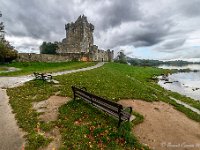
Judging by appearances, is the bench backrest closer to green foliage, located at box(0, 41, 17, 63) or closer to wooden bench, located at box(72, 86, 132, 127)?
wooden bench, located at box(72, 86, 132, 127)

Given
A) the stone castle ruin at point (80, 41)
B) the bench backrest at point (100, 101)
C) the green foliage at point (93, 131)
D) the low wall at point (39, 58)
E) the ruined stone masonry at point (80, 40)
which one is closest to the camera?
the green foliage at point (93, 131)

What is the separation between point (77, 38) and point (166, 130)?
8736 centimetres

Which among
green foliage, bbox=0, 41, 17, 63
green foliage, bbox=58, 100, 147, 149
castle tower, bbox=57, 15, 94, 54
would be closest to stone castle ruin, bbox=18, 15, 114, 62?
castle tower, bbox=57, 15, 94, 54

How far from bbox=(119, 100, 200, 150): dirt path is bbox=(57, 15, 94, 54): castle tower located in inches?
3177

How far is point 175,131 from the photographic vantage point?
12.3 m

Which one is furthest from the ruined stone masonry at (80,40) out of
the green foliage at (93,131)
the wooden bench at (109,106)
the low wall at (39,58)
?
the green foliage at (93,131)

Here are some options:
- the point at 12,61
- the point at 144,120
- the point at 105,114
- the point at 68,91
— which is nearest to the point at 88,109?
the point at 105,114

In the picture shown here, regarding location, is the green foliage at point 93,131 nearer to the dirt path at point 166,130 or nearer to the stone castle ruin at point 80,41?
the dirt path at point 166,130

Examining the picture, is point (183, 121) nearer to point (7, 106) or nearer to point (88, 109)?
point (88, 109)

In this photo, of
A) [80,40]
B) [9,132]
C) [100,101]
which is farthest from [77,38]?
[9,132]

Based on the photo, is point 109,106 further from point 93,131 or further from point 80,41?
point 80,41

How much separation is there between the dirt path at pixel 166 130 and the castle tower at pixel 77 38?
80695 millimetres

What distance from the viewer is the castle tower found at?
9525 centimetres

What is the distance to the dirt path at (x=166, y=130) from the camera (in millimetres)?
10614
